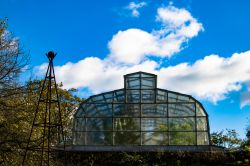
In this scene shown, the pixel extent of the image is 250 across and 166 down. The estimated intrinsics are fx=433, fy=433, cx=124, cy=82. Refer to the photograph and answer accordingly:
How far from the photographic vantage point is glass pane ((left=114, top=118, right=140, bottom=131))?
72.8 feet

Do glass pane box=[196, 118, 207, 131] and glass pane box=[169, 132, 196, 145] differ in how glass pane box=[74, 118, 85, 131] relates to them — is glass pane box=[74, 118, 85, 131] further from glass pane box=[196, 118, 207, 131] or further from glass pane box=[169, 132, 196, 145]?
glass pane box=[196, 118, 207, 131]

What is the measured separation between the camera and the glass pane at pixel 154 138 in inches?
867

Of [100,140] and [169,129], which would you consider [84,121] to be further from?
[169,129]

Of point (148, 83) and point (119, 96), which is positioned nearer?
point (119, 96)

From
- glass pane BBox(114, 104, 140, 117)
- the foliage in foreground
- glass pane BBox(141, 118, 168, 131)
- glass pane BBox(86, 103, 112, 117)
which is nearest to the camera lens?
the foliage in foreground

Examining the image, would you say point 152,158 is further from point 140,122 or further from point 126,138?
point 140,122

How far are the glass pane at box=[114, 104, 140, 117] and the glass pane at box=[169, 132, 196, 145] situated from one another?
7.01 ft

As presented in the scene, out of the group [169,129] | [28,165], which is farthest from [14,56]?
[169,129]

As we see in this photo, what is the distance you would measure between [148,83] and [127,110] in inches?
77.1

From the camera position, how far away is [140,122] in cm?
2227

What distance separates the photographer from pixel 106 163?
21.0 metres

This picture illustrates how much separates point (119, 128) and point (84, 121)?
6.36 ft

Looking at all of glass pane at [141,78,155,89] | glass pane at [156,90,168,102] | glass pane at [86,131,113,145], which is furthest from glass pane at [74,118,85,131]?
glass pane at [156,90,168,102]

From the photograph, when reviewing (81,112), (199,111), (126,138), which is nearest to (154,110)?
(126,138)
